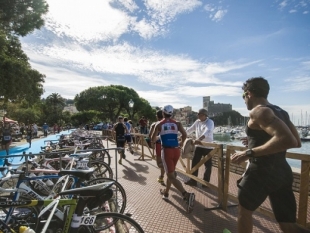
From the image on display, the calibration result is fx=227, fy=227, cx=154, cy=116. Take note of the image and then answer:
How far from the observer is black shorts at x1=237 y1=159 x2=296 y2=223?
2.09 meters

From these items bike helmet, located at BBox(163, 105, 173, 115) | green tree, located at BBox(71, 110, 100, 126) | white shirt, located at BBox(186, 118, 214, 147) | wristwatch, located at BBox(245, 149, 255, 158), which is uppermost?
green tree, located at BBox(71, 110, 100, 126)

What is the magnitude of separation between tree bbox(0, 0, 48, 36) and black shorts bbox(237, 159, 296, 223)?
17.5m

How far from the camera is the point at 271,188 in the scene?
209 cm

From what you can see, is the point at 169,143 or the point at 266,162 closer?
the point at 266,162

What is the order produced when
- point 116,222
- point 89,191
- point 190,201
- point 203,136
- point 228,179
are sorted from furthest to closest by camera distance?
point 203,136, point 228,179, point 190,201, point 116,222, point 89,191

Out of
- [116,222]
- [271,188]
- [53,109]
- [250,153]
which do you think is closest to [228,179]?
[271,188]

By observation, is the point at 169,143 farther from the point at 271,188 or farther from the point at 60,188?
the point at 271,188

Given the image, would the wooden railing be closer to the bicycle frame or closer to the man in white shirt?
the man in white shirt

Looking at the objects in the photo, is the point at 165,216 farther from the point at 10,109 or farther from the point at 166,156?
the point at 10,109

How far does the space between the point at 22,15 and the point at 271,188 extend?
18.5 m

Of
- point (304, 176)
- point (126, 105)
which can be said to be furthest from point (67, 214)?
point (126, 105)

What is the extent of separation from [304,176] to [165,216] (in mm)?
2207

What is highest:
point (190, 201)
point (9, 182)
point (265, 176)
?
point (265, 176)

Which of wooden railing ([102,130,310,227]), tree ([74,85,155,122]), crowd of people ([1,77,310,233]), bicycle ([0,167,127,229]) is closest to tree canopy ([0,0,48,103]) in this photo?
bicycle ([0,167,127,229])
